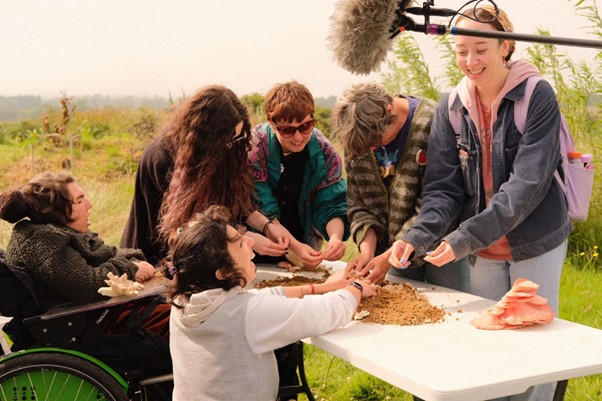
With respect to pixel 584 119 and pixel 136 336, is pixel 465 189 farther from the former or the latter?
pixel 584 119

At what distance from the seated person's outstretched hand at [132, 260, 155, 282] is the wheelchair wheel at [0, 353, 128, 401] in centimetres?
55

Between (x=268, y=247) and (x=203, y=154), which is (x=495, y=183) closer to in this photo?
(x=268, y=247)

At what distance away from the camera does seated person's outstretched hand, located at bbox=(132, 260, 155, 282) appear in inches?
138

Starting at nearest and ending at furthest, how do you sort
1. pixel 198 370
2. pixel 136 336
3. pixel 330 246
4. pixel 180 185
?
pixel 198 370
pixel 136 336
pixel 180 185
pixel 330 246

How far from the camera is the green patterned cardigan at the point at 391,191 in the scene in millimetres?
Result: 3434

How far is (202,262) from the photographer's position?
2.69 m

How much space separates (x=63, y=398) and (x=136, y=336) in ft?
1.21

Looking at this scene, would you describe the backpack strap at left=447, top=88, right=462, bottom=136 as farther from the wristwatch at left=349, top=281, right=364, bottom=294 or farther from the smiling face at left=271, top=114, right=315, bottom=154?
the wristwatch at left=349, top=281, right=364, bottom=294

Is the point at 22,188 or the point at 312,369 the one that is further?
the point at 312,369

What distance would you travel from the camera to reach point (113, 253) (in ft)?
11.6

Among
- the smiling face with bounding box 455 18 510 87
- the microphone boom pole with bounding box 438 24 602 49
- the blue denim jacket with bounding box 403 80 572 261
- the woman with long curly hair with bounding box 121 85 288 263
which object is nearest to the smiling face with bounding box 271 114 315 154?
the woman with long curly hair with bounding box 121 85 288 263

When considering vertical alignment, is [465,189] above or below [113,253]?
above

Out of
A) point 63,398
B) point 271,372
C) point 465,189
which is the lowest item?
point 63,398

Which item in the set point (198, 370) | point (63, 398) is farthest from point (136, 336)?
point (198, 370)
